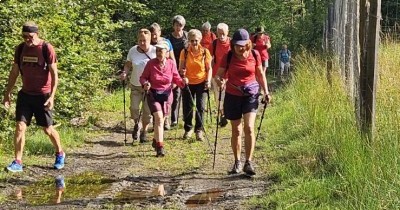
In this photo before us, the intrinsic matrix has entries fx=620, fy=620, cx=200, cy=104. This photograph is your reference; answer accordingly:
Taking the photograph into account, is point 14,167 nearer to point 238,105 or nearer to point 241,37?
point 238,105

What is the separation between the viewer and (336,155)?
691 centimetres

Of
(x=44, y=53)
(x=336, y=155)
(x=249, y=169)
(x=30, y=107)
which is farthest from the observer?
(x=30, y=107)

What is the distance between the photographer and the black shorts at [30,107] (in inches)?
327

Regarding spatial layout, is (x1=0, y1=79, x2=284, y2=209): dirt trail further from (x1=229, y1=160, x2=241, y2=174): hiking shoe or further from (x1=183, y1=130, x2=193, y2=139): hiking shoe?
(x1=183, y1=130, x2=193, y2=139): hiking shoe

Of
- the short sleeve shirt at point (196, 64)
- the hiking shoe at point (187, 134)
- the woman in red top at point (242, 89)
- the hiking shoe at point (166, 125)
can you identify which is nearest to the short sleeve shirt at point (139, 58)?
the short sleeve shirt at point (196, 64)

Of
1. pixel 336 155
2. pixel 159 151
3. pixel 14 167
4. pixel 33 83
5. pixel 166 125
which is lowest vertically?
pixel 166 125

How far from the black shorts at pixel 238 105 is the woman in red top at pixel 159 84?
63.2 inches

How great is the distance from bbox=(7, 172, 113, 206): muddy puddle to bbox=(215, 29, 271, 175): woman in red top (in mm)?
1775

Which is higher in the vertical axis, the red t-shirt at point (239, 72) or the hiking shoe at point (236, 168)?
the red t-shirt at point (239, 72)

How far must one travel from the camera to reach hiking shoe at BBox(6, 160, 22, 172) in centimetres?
820

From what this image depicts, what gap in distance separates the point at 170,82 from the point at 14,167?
2.81m

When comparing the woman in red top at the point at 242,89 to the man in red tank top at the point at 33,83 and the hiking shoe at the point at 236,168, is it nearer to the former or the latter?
the hiking shoe at the point at 236,168

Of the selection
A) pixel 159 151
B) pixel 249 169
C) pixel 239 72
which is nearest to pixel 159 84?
pixel 159 151

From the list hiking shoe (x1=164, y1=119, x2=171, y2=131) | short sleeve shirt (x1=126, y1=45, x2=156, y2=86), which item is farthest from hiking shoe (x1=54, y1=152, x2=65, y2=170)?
hiking shoe (x1=164, y1=119, x2=171, y2=131)
